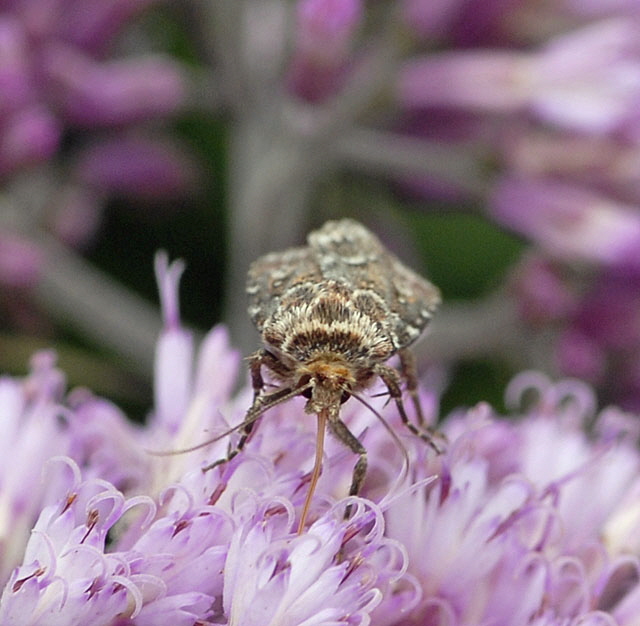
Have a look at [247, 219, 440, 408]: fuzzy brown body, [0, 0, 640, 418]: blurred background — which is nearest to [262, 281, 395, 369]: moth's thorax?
[247, 219, 440, 408]: fuzzy brown body

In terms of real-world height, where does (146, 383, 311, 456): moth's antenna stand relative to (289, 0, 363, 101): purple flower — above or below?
below

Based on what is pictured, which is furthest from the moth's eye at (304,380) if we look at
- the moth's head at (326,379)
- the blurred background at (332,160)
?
the blurred background at (332,160)

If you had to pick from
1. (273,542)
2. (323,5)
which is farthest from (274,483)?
(323,5)

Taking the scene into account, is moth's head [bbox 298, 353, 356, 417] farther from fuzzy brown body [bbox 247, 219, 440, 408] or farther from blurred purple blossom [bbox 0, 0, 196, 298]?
blurred purple blossom [bbox 0, 0, 196, 298]

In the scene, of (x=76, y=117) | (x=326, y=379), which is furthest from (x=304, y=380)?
(x=76, y=117)

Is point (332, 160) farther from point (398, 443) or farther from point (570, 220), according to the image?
point (398, 443)

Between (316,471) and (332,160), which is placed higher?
(332,160)

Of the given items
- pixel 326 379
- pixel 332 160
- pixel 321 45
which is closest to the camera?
pixel 326 379
